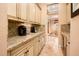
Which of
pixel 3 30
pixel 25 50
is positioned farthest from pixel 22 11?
pixel 3 30

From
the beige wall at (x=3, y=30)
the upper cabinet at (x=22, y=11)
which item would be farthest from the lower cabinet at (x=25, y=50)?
→ the upper cabinet at (x=22, y=11)

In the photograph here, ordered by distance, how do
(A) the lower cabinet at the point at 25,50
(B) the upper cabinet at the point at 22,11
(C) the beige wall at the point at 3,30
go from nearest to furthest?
(C) the beige wall at the point at 3,30 < (A) the lower cabinet at the point at 25,50 < (B) the upper cabinet at the point at 22,11

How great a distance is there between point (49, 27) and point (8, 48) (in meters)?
0.77

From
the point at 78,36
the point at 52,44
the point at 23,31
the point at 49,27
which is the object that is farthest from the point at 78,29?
the point at 23,31

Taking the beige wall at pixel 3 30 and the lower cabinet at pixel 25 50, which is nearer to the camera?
the beige wall at pixel 3 30

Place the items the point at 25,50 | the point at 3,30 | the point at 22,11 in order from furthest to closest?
1. the point at 22,11
2. the point at 25,50
3. the point at 3,30

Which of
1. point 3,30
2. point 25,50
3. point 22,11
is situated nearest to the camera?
point 3,30

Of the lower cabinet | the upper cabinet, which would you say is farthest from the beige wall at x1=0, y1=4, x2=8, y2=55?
the upper cabinet

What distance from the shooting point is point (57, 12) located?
177 centimetres

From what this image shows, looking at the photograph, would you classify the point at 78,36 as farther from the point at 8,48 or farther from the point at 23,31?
the point at 23,31

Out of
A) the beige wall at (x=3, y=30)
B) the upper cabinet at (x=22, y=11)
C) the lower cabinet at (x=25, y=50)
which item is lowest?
the lower cabinet at (x=25, y=50)

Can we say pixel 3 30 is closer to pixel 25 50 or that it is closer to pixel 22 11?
pixel 25 50

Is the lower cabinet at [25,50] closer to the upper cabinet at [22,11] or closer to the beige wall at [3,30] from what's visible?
the beige wall at [3,30]

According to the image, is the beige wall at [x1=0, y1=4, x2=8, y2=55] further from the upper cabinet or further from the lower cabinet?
the upper cabinet
